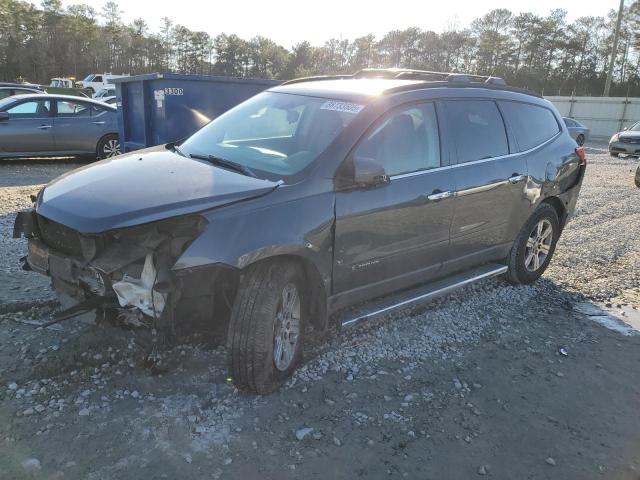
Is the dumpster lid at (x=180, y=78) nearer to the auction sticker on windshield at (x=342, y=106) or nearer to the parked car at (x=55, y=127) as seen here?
the parked car at (x=55, y=127)

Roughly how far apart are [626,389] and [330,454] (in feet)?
7.34

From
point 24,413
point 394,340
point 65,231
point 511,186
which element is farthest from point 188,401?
point 511,186

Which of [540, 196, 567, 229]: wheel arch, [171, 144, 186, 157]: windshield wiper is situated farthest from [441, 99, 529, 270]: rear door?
[171, 144, 186, 157]: windshield wiper

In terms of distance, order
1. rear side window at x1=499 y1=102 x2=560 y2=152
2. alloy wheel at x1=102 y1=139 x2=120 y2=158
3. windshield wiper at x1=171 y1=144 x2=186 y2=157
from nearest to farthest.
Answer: windshield wiper at x1=171 y1=144 x2=186 y2=157 < rear side window at x1=499 y1=102 x2=560 y2=152 < alloy wheel at x1=102 y1=139 x2=120 y2=158

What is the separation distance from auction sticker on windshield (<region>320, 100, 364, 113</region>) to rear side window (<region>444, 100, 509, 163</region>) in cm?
89

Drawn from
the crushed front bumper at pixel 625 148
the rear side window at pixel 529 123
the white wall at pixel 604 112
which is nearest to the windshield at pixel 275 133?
the rear side window at pixel 529 123

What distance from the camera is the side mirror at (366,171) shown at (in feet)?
11.1

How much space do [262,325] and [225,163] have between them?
3.87 feet

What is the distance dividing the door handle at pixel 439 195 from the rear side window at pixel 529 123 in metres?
1.27

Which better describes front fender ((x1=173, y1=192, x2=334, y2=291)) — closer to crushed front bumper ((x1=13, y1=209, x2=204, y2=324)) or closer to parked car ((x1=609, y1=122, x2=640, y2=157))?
crushed front bumper ((x1=13, y1=209, x2=204, y2=324))

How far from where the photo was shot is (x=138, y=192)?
3.04 metres

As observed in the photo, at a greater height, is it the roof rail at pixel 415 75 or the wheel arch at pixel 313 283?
the roof rail at pixel 415 75

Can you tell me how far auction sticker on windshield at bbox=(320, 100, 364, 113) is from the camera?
147 inches

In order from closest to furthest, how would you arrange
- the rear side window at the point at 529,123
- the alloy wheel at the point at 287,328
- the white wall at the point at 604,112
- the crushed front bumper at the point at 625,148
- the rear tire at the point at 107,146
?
the alloy wheel at the point at 287,328
the rear side window at the point at 529,123
the rear tire at the point at 107,146
the crushed front bumper at the point at 625,148
the white wall at the point at 604,112
